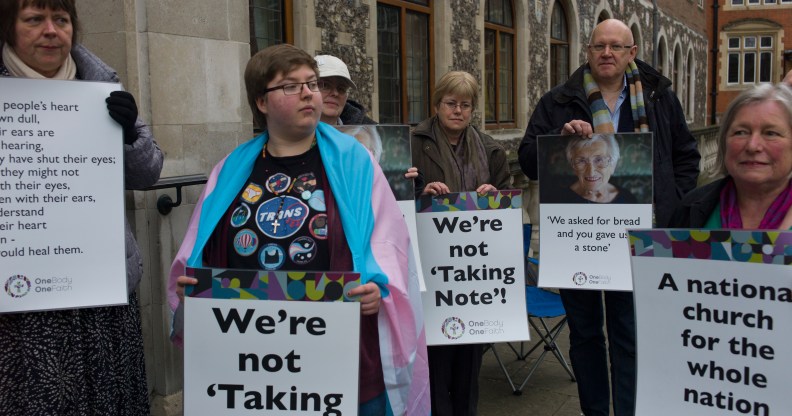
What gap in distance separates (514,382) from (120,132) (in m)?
3.16

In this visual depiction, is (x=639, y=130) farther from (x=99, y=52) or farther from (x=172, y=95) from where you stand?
(x=99, y=52)

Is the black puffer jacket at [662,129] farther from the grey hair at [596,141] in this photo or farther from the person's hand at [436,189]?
the person's hand at [436,189]

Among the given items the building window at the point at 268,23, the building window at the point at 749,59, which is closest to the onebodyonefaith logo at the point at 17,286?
the building window at the point at 268,23

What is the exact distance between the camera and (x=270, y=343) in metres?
2.12

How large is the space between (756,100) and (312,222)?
143 centimetres

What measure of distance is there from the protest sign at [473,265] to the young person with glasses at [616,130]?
30cm

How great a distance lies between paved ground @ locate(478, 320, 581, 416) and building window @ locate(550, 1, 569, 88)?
38.3 feet

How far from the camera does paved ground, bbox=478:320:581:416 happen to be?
4102mm

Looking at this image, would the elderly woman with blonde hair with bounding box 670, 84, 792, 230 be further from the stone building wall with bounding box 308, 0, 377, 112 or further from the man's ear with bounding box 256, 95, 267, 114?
the stone building wall with bounding box 308, 0, 377, 112

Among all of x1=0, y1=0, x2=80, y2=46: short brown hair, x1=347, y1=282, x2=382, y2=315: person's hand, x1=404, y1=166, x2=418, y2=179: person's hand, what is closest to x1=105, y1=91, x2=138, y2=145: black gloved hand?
x1=0, y1=0, x2=80, y2=46: short brown hair

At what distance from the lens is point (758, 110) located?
2115 mm

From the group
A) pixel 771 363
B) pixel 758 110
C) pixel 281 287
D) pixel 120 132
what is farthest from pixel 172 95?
pixel 771 363

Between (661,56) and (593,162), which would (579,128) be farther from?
(661,56)

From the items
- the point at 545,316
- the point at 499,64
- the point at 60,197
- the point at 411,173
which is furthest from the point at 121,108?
the point at 499,64
